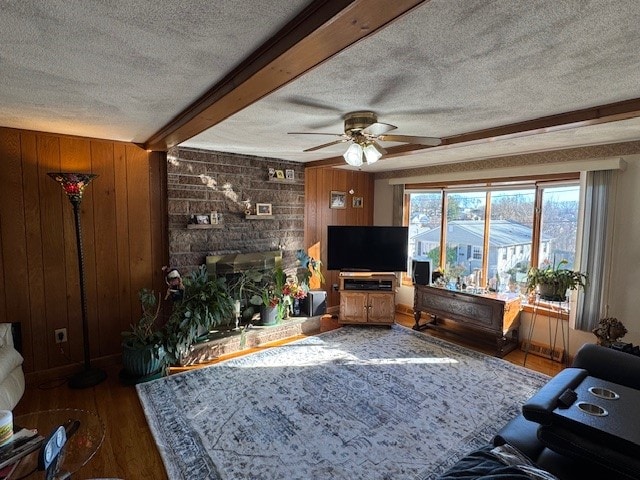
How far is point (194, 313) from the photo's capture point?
10.7ft

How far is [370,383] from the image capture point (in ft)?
9.96

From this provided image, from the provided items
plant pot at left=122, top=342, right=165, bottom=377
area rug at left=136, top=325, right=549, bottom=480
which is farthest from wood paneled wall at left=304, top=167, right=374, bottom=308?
plant pot at left=122, top=342, right=165, bottom=377

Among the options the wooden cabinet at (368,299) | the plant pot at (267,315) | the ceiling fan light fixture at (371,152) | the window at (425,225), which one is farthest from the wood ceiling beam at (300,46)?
the window at (425,225)

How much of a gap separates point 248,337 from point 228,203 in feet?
5.16

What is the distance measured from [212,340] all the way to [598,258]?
3.99 meters

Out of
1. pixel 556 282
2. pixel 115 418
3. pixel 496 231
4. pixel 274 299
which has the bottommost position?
pixel 115 418

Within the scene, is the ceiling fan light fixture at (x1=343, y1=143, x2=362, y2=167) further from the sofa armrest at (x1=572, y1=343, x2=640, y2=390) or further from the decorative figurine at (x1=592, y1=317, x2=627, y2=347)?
the decorative figurine at (x1=592, y1=317, x2=627, y2=347)

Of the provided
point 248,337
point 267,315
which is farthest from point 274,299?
point 248,337

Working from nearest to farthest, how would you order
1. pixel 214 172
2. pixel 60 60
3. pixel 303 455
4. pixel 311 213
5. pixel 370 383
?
pixel 60 60 < pixel 303 455 < pixel 370 383 < pixel 214 172 < pixel 311 213

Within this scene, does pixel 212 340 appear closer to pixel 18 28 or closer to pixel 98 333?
pixel 98 333

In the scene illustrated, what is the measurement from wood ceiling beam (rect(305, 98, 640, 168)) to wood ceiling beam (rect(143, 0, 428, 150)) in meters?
1.88

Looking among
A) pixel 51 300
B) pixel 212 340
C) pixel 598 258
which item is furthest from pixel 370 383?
pixel 51 300

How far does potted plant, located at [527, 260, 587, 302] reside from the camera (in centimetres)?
333

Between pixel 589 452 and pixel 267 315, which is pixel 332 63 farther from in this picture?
pixel 267 315
